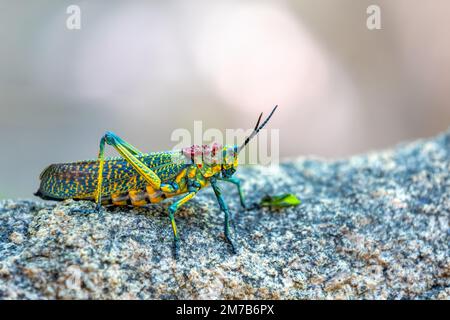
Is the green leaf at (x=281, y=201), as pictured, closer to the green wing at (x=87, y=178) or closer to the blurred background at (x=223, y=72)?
the green wing at (x=87, y=178)

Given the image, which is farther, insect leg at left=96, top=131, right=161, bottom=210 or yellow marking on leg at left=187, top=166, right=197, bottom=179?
yellow marking on leg at left=187, top=166, right=197, bottom=179

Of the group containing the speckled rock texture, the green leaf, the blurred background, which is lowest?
the speckled rock texture

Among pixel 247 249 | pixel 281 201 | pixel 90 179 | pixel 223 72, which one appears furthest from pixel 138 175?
pixel 223 72

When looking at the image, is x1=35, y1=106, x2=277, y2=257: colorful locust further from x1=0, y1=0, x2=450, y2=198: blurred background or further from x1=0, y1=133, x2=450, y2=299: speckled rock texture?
x1=0, y1=0, x2=450, y2=198: blurred background

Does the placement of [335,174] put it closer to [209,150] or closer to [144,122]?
[209,150]

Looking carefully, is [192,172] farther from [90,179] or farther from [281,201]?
[281,201]

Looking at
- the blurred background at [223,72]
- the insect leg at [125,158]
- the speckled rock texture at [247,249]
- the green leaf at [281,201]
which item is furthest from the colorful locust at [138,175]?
the blurred background at [223,72]

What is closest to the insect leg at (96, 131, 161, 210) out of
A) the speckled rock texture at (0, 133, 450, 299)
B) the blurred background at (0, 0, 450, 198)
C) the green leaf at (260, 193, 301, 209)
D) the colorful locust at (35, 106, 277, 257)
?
the colorful locust at (35, 106, 277, 257)
